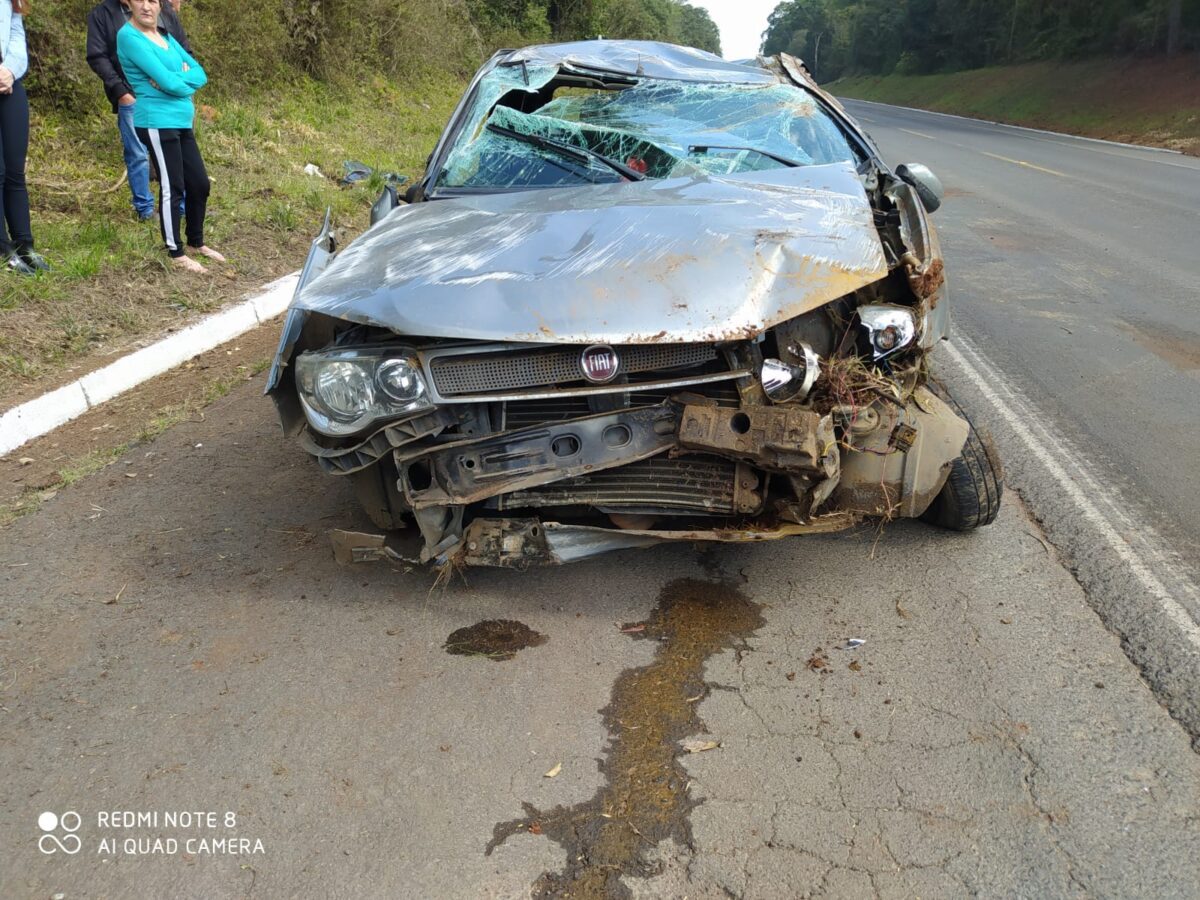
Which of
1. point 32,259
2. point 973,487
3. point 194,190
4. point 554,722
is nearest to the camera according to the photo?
point 554,722

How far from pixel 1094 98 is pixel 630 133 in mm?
34832

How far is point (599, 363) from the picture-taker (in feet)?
9.71

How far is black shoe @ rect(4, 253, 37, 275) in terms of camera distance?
20.0 feet

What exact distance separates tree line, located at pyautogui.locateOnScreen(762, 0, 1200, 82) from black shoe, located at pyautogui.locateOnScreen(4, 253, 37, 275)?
3631 centimetres

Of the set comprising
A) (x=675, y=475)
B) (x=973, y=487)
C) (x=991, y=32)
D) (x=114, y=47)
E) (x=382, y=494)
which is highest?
(x=991, y=32)

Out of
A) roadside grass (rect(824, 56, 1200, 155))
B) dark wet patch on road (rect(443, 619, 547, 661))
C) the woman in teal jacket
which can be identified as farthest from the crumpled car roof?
roadside grass (rect(824, 56, 1200, 155))

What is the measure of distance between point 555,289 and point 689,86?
2.64 metres

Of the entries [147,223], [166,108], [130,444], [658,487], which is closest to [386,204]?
[130,444]

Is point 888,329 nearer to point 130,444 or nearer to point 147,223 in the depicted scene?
point 130,444

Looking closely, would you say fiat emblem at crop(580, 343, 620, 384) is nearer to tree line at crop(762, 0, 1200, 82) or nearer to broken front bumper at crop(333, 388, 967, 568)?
broken front bumper at crop(333, 388, 967, 568)

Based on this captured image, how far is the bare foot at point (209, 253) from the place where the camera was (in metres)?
7.53

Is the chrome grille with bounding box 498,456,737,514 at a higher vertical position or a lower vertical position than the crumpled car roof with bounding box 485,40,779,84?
lower

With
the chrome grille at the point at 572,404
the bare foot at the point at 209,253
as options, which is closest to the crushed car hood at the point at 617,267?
the chrome grille at the point at 572,404

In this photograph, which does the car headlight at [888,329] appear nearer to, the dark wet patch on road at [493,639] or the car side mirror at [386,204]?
the dark wet patch on road at [493,639]
